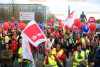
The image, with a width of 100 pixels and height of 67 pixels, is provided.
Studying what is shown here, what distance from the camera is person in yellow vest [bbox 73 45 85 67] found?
701 inches

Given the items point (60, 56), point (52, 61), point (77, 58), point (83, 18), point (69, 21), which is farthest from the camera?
point (83, 18)

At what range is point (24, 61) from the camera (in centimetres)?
1839

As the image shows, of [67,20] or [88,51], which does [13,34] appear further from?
[88,51]

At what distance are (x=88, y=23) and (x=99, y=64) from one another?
9678 millimetres

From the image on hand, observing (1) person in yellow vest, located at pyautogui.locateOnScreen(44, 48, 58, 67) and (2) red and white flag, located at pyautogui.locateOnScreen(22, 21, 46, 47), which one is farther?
(1) person in yellow vest, located at pyautogui.locateOnScreen(44, 48, 58, 67)

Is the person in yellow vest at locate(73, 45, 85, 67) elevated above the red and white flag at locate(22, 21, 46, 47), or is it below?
below

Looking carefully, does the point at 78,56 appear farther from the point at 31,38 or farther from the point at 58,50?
the point at 31,38

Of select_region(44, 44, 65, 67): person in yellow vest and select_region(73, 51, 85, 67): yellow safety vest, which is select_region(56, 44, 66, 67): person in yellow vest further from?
select_region(73, 51, 85, 67): yellow safety vest

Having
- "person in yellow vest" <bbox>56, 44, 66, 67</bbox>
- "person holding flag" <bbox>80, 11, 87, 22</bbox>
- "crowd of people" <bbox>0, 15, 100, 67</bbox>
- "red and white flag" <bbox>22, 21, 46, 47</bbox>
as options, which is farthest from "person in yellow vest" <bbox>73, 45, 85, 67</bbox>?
"person holding flag" <bbox>80, 11, 87, 22</bbox>

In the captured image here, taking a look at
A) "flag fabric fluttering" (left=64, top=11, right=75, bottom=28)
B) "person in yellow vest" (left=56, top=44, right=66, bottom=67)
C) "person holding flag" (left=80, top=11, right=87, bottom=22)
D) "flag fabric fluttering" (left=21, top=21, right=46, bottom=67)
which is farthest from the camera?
"person holding flag" (left=80, top=11, right=87, bottom=22)

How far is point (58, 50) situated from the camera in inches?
709

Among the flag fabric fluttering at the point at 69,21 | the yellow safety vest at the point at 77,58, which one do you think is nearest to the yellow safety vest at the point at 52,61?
the yellow safety vest at the point at 77,58

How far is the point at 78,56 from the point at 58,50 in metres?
0.80

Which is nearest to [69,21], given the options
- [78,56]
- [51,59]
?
[78,56]
